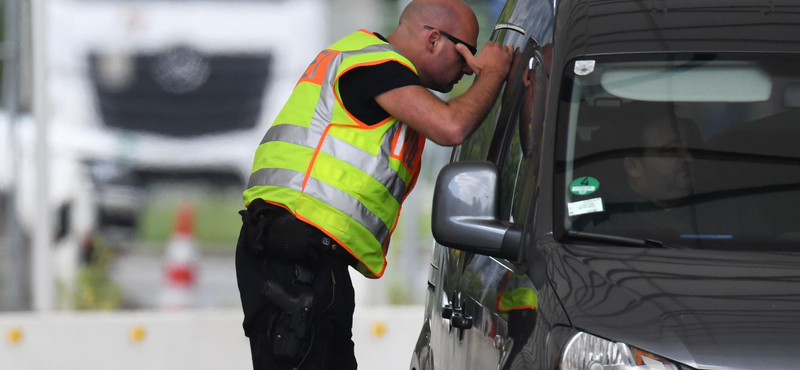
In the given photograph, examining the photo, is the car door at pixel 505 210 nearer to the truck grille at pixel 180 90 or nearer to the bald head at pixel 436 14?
the bald head at pixel 436 14

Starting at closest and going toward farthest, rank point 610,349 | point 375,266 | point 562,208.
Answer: point 610,349
point 562,208
point 375,266

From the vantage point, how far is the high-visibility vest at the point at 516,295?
3.06 metres

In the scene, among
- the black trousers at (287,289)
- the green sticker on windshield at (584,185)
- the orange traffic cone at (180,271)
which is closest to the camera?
the green sticker on windshield at (584,185)

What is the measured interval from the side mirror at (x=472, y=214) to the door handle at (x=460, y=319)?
34 cm

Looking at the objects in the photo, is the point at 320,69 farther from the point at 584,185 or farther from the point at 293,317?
the point at 584,185

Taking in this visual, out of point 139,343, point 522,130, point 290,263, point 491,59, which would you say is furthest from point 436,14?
point 139,343

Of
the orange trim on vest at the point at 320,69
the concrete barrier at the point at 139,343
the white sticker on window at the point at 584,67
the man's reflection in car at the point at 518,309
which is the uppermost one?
the white sticker on window at the point at 584,67

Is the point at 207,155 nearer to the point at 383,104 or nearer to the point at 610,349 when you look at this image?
the point at 383,104

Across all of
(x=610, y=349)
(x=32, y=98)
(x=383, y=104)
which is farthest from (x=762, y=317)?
(x=32, y=98)

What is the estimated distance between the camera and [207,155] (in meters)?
9.73

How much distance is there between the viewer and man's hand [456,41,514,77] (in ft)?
13.5

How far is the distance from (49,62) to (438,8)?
18.0ft

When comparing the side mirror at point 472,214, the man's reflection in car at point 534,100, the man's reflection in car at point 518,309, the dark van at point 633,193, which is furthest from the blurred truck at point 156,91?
the man's reflection in car at point 518,309

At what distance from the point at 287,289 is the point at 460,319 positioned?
678mm
